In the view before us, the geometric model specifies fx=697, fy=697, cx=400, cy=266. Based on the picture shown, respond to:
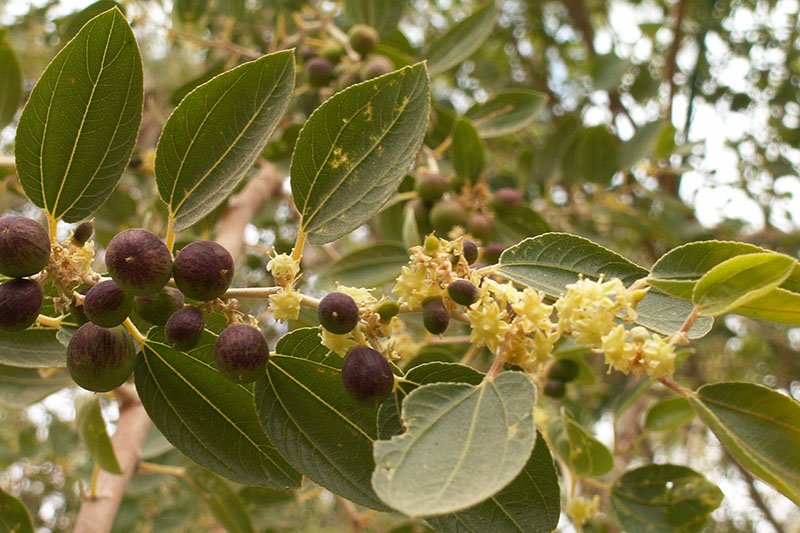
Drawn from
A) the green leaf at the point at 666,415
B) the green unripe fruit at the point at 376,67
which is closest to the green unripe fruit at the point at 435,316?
the green unripe fruit at the point at 376,67

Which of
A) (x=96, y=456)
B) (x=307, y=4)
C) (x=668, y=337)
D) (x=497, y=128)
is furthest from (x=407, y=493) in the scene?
(x=307, y=4)

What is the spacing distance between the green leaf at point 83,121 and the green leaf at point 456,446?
616mm

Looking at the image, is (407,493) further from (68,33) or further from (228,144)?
(68,33)

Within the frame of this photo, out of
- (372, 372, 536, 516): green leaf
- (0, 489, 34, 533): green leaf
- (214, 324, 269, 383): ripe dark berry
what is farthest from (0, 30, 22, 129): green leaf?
(372, 372, 536, 516): green leaf

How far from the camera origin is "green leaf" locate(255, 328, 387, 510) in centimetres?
106

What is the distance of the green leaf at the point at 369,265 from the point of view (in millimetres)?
2070

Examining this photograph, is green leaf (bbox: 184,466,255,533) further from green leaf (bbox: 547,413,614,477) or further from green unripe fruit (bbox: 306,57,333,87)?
green unripe fruit (bbox: 306,57,333,87)

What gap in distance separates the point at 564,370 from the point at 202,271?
4.08ft

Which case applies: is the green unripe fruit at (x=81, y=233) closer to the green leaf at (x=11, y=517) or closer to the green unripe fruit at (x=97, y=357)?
the green unripe fruit at (x=97, y=357)

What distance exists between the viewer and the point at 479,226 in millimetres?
2100

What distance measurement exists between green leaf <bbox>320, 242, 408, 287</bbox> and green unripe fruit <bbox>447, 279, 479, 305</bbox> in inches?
42.9

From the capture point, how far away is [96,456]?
64.9 inches

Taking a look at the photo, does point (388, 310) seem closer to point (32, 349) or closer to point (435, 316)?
point (435, 316)

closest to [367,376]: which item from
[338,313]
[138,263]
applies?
[338,313]
